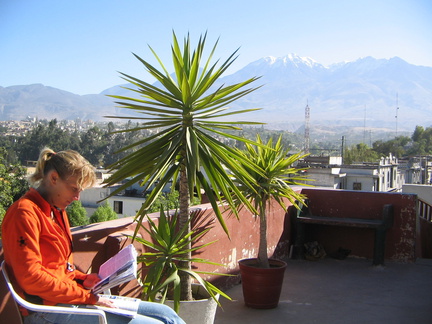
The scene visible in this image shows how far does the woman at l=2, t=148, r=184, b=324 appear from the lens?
2047 millimetres

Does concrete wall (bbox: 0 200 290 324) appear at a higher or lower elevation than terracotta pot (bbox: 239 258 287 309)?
higher

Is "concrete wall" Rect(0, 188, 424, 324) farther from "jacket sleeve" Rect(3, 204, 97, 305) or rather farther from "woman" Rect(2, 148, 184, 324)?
"jacket sleeve" Rect(3, 204, 97, 305)

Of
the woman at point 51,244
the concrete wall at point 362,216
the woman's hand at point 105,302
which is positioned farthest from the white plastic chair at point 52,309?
the concrete wall at point 362,216

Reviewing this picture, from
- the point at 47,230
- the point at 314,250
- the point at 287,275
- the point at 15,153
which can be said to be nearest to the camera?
the point at 47,230

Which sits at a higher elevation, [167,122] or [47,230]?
[167,122]

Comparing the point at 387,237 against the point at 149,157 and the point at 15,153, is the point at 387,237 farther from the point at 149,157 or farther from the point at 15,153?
the point at 15,153

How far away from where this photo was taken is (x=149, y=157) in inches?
136

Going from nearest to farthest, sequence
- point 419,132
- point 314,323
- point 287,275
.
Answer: point 314,323
point 287,275
point 419,132

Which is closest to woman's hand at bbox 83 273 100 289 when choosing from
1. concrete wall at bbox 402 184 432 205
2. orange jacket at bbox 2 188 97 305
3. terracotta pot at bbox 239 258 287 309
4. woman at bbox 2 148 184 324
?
woman at bbox 2 148 184 324

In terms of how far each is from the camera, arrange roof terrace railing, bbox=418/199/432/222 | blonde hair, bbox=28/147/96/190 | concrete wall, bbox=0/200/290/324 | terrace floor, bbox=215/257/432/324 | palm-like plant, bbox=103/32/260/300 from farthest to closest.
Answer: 1. roof terrace railing, bbox=418/199/432/222
2. terrace floor, bbox=215/257/432/324
3. palm-like plant, bbox=103/32/260/300
4. concrete wall, bbox=0/200/290/324
5. blonde hair, bbox=28/147/96/190

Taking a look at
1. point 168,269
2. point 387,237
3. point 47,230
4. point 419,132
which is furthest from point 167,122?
point 419,132

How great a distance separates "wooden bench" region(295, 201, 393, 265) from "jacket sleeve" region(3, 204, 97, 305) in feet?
15.5

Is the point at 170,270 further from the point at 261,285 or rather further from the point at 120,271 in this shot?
the point at 261,285

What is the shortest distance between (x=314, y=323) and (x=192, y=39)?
2616mm
